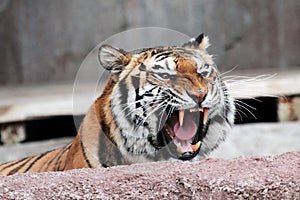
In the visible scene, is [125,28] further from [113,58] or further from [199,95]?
[199,95]

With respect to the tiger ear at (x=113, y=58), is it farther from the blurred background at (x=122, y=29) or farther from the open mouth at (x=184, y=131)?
the blurred background at (x=122, y=29)

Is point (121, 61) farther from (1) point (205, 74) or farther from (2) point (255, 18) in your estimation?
(2) point (255, 18)

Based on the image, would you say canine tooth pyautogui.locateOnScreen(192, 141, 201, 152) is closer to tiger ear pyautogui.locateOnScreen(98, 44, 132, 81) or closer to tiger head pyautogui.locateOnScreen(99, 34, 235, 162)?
tiger head pyautogui.locateOnScreen(99, 34, 235, 162)

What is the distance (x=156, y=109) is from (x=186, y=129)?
3.8 inches

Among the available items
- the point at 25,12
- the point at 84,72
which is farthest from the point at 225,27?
the point at 84,72

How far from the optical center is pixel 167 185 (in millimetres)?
1647

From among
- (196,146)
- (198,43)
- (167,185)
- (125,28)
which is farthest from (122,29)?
(167,185)

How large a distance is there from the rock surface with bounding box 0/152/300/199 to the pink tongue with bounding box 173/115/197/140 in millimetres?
157

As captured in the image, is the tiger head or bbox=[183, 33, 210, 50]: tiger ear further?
bbox=[183, 33, 210, 50]: tiger ear

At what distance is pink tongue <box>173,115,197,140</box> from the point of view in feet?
6.01

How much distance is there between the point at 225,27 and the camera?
20.4 feet

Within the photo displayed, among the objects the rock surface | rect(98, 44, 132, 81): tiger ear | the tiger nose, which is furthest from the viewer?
rect(98, 44, 132, 81): tiger ear

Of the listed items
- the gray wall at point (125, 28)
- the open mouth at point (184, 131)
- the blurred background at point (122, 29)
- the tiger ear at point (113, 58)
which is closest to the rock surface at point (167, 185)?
the open mouth at point (184, 131)

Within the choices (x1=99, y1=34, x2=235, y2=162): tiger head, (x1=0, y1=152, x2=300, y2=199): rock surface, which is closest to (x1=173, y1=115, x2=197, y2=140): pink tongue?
(x1=99, y1=34, x2=235, y2=162): tiger head
